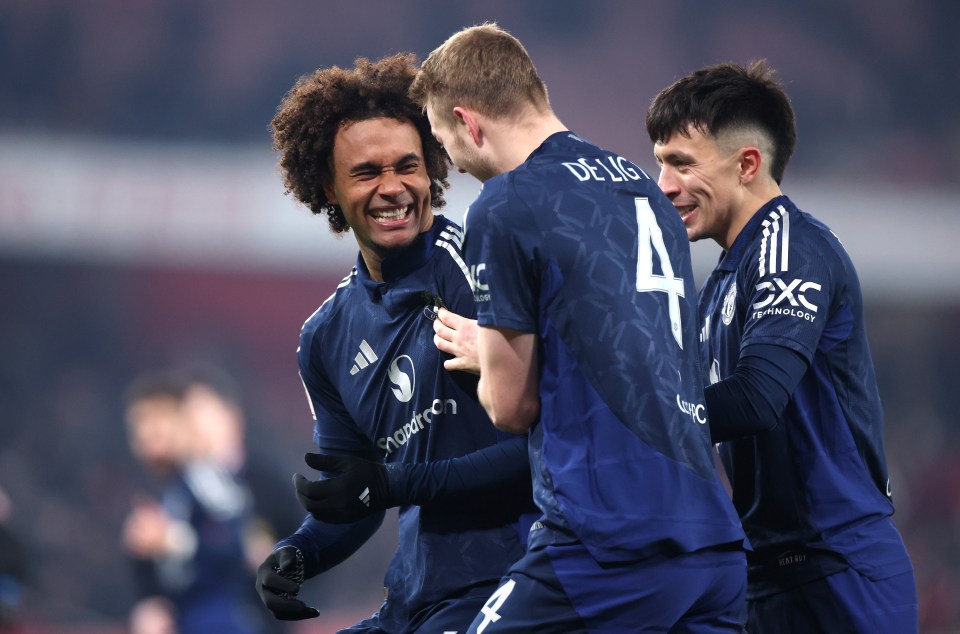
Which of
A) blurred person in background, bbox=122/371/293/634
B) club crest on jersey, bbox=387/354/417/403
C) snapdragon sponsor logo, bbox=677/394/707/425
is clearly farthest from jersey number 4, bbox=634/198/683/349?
blurred person in background, bbox=122/371/293/634

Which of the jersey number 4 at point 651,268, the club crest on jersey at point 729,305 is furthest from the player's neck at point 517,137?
the club crest on jersey at point 729,305

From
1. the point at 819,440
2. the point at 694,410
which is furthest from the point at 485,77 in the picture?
the point at 819,440

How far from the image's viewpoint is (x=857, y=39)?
15930 millimetres

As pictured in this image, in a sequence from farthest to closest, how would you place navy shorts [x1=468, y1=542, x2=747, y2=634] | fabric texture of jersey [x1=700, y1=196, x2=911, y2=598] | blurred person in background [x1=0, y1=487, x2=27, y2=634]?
blurred person in background [x1=0, y1=487, x2=27, y2=634] → fabric texture of jersey [x1=700, y1=196, x2=911, y2=598] → navy shorts [x1=468, y1=542, x2=747, y2=634]

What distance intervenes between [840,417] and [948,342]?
12685mm

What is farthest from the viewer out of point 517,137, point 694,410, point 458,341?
point 458,341

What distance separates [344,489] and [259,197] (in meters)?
11.5

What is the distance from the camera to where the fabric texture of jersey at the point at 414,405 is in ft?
10.2

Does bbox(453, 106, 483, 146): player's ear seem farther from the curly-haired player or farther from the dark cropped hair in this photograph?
the dark cropped hair

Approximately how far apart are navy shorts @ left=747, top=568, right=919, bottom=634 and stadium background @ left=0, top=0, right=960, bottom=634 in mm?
9567

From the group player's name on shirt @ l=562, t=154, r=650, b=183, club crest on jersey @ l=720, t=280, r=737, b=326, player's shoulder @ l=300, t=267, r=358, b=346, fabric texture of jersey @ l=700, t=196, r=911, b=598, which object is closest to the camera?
player's name on shirt @ l=562, t=154, r=650, b=183

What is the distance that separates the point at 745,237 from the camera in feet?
10.9

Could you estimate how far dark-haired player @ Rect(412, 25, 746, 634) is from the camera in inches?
95.0

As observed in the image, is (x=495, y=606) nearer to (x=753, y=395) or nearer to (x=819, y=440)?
(x=753, y=395)
